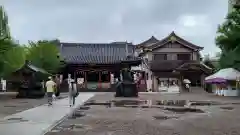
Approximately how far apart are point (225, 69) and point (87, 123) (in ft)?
104

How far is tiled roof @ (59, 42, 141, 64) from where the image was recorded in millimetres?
58638

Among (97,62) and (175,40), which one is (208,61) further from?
(97,62)

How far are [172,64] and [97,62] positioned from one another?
1268 cm

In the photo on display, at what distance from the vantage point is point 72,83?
24031 millimetres

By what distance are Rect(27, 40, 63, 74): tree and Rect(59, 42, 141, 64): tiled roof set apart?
24.6ft

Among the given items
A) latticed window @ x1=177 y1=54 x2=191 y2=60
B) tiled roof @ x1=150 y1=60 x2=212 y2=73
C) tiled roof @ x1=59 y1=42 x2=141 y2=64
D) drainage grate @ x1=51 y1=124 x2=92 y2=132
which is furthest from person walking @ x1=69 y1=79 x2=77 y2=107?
latticed window @ x1=177 y1=54 x2=191 y2=60

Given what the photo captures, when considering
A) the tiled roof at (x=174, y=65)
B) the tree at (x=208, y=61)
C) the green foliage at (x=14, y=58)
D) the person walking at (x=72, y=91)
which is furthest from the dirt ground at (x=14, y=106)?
the tree at (x=208, y=61)

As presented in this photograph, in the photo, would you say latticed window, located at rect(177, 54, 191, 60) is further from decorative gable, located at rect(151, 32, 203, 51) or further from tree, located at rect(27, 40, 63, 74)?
tree, located at rect(27, 40, 63, 74)

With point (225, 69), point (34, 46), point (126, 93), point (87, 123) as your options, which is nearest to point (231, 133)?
point (87, 123)

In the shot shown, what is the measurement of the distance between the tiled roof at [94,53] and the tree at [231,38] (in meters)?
17.9

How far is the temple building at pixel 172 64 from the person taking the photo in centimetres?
5953

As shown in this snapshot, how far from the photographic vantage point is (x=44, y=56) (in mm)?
50250

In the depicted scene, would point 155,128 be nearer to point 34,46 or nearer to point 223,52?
point 223,52

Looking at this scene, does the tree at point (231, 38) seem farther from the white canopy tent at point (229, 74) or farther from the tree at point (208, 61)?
the tree at point (208, 61)
